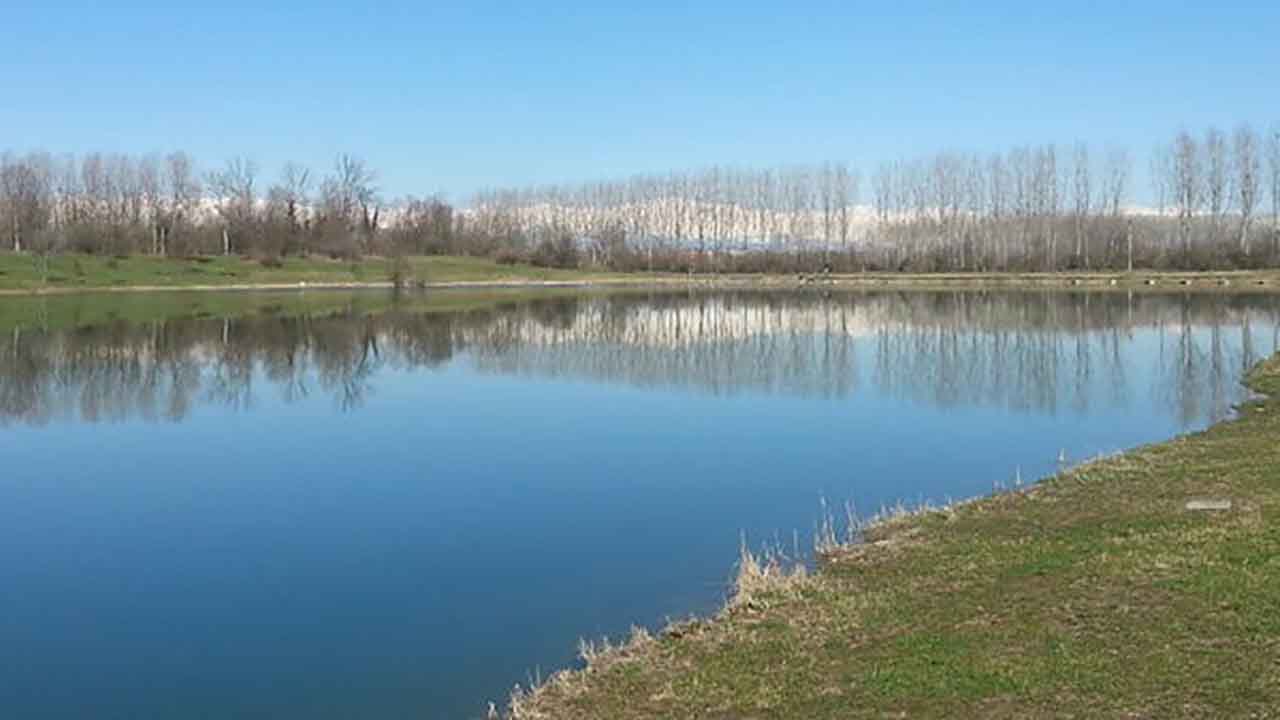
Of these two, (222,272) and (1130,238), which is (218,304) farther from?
(1130,238)

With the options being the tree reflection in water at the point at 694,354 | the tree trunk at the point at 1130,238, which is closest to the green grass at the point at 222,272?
the tree reflection in water at the point at 694,354

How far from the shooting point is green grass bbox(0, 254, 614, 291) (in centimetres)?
8538

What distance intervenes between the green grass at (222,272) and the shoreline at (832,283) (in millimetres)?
729

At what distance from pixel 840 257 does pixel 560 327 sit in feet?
234

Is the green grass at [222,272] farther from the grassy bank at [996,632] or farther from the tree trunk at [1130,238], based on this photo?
the grassy bank at [996,632]

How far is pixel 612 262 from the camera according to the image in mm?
129000

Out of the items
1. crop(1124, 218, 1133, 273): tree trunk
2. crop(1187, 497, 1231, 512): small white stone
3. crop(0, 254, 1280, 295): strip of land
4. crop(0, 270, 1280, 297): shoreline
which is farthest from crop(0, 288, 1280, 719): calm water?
crop(1124, 218, 1133, 273): tree trunk

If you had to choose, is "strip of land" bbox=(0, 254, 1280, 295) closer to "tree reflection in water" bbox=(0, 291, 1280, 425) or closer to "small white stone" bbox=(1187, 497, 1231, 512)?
"tree reflection in water" bbox=(0, 291, 1280, 425)

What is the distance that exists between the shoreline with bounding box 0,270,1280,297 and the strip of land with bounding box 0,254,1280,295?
88 millimetres

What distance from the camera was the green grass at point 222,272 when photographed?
3361 inches

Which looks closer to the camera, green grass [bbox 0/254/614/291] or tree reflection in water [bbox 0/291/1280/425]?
tree reflection in water [bbox 0/291/1280/425]

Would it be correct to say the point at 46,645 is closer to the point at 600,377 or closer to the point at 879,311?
the point at 600,377

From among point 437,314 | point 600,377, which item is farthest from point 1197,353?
point 437,314

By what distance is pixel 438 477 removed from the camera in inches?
739
